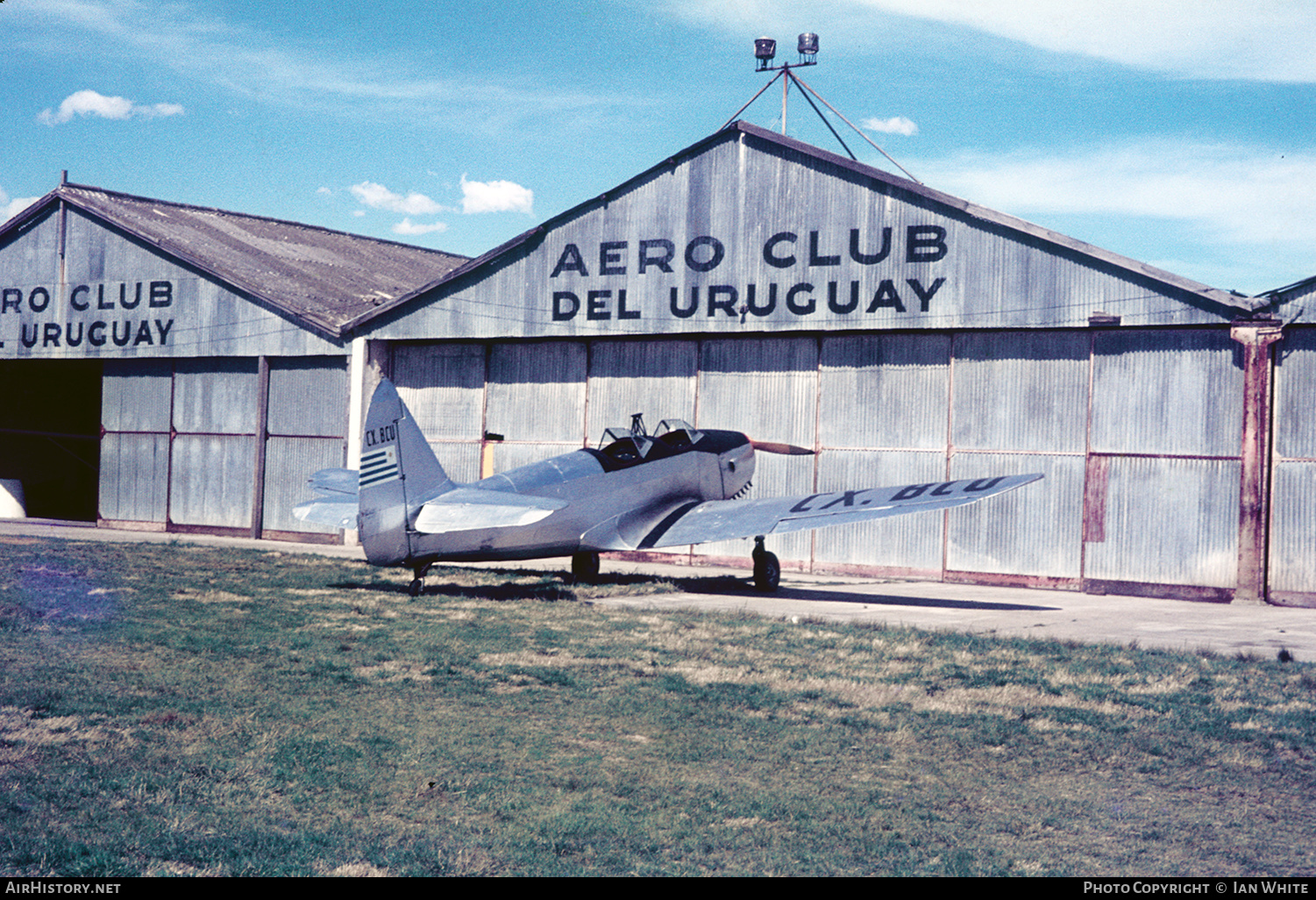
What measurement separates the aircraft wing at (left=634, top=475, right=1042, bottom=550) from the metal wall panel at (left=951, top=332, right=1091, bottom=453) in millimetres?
4640

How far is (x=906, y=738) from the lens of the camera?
26.6 feet

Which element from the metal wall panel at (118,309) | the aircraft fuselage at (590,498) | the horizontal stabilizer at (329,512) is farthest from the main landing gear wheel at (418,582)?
the metal wall panel at (118,309)

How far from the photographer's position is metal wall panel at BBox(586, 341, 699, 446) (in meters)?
24.8

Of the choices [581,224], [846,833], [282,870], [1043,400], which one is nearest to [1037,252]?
[1043,400]

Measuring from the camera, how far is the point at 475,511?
14.7 m

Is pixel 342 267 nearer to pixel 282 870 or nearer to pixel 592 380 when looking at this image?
pixel 592 380

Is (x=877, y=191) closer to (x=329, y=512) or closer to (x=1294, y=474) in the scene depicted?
(x=1294, y=474)

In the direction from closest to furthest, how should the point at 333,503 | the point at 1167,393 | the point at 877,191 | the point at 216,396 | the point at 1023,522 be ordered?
the point at 333,503, the point at 1167,393, the point at 1023,522, the point at 877,191, the point at 216,396

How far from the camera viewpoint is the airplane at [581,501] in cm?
1500

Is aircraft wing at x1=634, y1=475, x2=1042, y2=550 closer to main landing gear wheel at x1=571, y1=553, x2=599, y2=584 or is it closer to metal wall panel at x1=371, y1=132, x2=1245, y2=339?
main landing gear wheel at x1=571, y1=553, x2=599, y2=584

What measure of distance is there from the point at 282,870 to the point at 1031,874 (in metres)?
3.46

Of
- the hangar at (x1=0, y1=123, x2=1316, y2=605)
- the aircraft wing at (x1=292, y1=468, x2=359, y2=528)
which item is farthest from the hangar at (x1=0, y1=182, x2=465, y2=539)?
the aircraft wing at (x1=292, y1=468, x2=359, y2=528)

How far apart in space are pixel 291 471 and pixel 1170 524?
20727mm

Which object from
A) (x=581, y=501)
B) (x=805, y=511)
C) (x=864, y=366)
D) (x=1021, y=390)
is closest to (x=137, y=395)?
(x=581, y=501)
